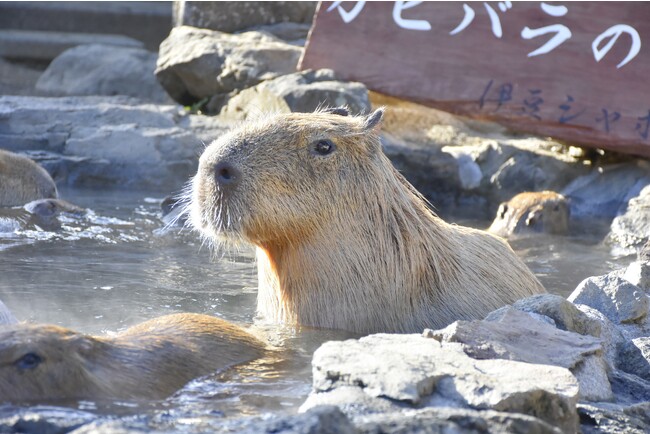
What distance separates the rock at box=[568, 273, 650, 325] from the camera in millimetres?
4730

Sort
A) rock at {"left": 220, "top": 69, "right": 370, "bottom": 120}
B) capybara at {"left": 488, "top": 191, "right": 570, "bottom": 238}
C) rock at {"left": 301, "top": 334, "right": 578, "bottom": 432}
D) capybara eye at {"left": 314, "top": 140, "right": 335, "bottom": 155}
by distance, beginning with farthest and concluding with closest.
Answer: rock at {"left": 220, "top": 69, "right": 370, "bottom": 120} → capybara at {"left": 488, "top": 191, "right": 570, "bottom": 238} → capybara eye at {"left": 314, "top": 140, "right": 335, "bottom": 155} → rock at {"left": 301, "top": 334, "right": 578, "bottom": 432}

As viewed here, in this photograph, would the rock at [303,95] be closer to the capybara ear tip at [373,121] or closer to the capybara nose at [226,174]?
the capybara ear tip at [373,121]

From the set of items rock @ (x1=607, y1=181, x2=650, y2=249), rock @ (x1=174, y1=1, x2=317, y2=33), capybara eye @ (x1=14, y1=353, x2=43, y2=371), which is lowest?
rock @ (x1=607, y1=181, x2=650, y2=249)

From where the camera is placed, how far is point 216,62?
1053 centimetres

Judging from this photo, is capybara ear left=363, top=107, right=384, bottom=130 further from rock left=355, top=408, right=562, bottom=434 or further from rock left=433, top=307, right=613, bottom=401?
rock left=355, top=408, right=562, bottom=434

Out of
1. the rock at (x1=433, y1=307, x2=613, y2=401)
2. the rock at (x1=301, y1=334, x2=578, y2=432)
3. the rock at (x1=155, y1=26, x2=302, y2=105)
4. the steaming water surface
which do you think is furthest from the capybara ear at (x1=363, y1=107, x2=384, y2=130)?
the rock at (x1=155, y1=26, x2=302, y2=105)

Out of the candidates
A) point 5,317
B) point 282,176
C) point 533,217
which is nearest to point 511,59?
point 533,217

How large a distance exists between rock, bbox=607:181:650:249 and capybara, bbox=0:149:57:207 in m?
4.39

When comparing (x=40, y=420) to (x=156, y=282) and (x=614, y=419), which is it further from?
(x=156, y=282)

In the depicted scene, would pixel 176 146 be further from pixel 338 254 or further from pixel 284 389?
pixel 284 389

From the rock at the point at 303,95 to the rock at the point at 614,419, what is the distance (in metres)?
5.59

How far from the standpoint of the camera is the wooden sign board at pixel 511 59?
9203mm

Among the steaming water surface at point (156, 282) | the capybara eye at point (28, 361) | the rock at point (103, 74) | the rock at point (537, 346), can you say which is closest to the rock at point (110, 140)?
the steaming water surface at point (156, 282)

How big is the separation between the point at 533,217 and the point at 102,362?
5622 mm
